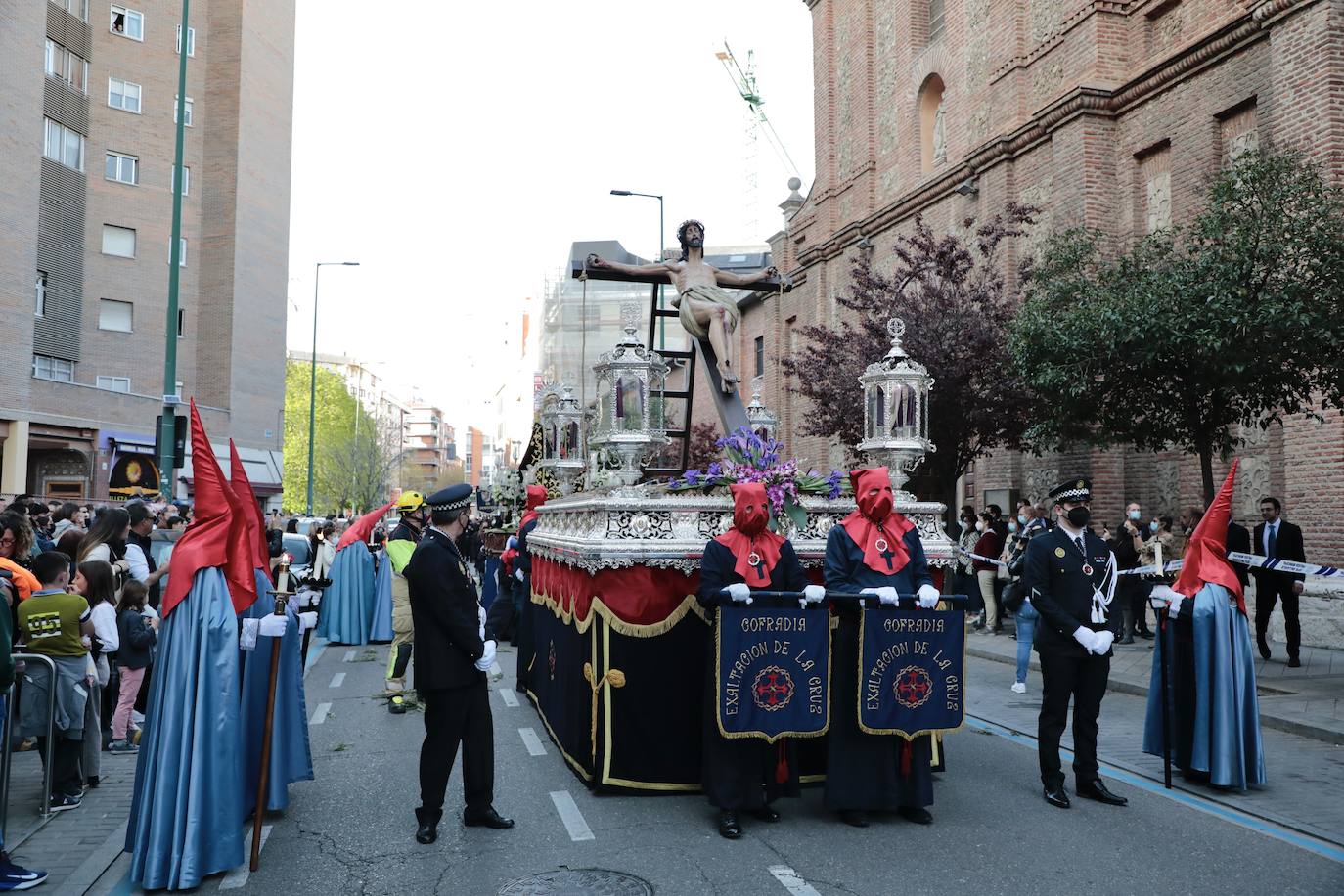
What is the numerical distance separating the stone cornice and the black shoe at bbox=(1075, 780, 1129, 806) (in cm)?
1298

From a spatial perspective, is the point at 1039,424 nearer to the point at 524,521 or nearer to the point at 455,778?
the point at 524,521

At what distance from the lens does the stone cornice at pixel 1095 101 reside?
16.0 m

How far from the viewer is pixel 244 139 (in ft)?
130

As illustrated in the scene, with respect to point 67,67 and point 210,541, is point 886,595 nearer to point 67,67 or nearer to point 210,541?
point 210,541

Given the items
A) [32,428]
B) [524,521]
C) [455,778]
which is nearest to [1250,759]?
[455,778]

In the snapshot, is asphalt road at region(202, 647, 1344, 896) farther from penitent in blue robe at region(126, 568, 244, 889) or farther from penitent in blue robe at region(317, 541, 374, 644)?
penitent in blue robe at region(317, 541, 374, 644)

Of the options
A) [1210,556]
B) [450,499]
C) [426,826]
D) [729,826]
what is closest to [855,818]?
[729,826]

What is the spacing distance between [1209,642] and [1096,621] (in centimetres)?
101

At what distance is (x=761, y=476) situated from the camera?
7.05 metres

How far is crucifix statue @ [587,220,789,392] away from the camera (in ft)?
30.3

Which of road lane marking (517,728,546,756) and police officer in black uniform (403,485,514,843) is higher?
police officer in black uniform (403,485,514,843)

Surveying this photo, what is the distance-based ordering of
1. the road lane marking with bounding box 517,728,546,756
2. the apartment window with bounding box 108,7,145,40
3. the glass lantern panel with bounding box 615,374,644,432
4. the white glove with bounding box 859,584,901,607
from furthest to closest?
1. the apartment window with bounding box 108,7,145,40
2. the glass lantern panel with bounding box 615,374,644,432
3. the road lane marking with bounding box 517,728,546,756
4. the white glove with bounding box 859,584,901,607

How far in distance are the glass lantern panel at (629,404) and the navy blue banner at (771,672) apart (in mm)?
2703

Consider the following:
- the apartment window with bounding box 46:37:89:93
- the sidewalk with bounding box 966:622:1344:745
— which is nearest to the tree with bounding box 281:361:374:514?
the apartment window with bounding box 46:37:89:93
